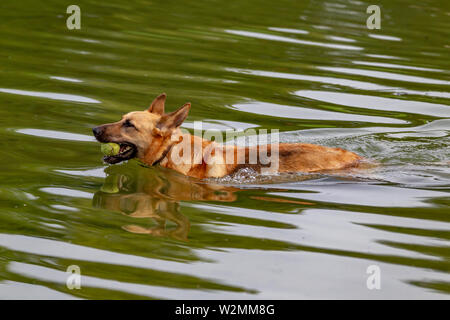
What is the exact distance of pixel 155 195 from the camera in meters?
9.05

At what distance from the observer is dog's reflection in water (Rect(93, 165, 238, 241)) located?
8036 millimetres

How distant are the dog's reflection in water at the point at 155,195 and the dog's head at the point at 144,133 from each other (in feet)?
0.78

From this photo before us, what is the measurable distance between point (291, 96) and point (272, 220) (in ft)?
18.7

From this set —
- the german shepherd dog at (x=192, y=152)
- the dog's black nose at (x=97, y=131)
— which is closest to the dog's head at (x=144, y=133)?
the german shepherd dog at (x=192, y=152)

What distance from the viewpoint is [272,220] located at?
8.19 meters

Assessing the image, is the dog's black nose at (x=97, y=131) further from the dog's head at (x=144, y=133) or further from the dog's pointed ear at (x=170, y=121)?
the dog's pointed ear at (x=170, y=121)

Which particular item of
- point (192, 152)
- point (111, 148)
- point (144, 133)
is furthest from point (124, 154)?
point (192, 152)

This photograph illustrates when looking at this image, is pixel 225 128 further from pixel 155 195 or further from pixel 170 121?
pixel 155 195

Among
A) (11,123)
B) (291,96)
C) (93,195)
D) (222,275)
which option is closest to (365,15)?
(291,96)

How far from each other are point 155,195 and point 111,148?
1.04m

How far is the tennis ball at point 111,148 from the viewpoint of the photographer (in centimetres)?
971

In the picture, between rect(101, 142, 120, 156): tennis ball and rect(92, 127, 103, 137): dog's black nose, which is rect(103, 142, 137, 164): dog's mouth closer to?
rect(101, 142, 120, 156): tennis ball

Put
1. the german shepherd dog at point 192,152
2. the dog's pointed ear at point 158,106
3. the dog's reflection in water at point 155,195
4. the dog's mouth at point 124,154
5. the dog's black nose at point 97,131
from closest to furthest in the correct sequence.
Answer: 1. the dog's reflection in water at point 155,195
2. the dog's black nose at point 97,131
3. the german shepherd dog at point 192,152
4. the dog's mouth at point 124,154
5. the dog's pointed ear at point 158,106
